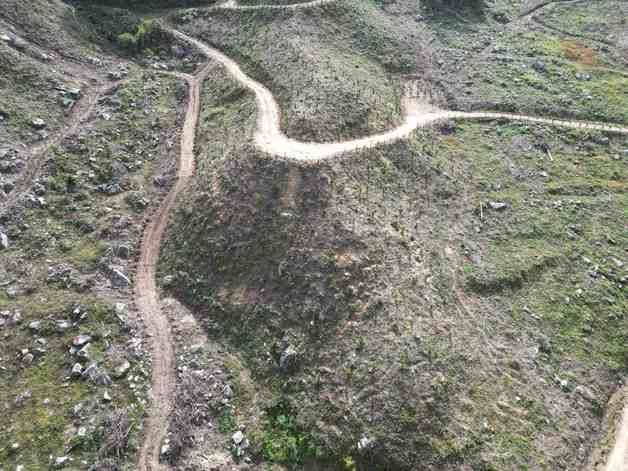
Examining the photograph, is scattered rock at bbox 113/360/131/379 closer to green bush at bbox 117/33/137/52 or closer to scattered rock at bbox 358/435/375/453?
scattered rock at bbox 358/435/375/453

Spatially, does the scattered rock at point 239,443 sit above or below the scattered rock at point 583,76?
below

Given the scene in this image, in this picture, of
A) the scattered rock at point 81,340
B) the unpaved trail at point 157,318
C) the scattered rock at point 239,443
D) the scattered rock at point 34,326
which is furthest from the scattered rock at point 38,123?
the scattered rock at point 239,443

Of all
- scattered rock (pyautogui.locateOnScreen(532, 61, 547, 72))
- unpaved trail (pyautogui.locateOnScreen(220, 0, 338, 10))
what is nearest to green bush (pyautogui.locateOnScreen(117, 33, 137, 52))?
unpaved trail (pyautogui.locateOnScreen(220, 0, 338, 10))

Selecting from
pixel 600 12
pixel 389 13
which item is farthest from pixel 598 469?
pixel 600 12

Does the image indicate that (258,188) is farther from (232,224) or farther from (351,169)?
(351,169)

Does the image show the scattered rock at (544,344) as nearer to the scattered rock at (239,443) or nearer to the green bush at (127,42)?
the scattered rock at (239,443)

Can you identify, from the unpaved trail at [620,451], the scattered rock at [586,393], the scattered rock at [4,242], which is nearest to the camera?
the unpaved trail at [620,451]

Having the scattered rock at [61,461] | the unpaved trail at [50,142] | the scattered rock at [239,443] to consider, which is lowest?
the scattered rock at [239,443]
